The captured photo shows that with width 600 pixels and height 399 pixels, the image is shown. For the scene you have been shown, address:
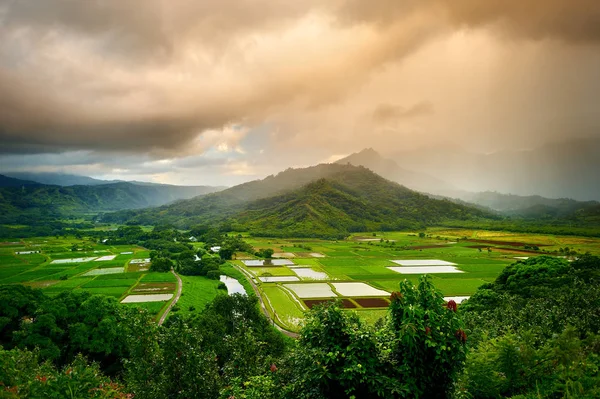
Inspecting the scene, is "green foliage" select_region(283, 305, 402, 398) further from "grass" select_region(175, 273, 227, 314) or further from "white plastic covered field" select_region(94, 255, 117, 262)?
"white plastic covered field" select_region(94, 255, 117, 262)

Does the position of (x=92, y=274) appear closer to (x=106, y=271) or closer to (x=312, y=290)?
(x=106, y=271)

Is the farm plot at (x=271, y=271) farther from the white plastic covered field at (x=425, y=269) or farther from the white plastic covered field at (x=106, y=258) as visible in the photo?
the white plastic covered field at (x=106, y=258)

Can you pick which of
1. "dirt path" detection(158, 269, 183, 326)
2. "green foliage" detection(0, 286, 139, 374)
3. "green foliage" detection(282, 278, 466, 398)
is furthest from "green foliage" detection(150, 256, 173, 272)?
"green foliage" detection(282, 278, 466, 398)

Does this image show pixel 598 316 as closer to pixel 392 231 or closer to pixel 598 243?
pixel 598 243

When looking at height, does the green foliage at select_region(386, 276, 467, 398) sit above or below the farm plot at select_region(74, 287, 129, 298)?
above

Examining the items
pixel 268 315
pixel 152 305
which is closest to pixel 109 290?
pixel 152 305

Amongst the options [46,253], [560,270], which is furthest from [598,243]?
[46,253]
